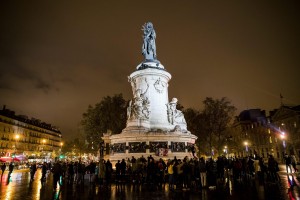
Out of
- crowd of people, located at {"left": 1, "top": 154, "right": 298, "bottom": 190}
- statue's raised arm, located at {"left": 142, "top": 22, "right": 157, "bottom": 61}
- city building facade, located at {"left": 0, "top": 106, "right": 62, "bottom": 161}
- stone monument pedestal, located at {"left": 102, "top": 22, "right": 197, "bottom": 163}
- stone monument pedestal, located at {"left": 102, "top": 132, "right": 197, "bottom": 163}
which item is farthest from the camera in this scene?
city building facade, located at {"left": 0, "top": 106, "right": 62, "bottom": 161}

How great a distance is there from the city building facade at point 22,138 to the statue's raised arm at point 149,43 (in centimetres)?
4352

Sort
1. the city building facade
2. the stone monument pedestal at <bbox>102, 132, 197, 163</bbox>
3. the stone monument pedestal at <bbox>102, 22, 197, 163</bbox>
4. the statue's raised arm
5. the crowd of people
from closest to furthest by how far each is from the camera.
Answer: the crowd of people → the stone monument pedestal at <bbox>102, 132, 197, 163</bbox> → the stone monument pedestal at <bbox>102, 22, 197, 163</bbox> → the statue's raised arm → the city building facade

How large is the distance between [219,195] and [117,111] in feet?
147

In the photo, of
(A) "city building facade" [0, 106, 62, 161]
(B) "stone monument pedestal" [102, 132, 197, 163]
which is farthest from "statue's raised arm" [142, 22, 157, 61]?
(A) "city building facade" [0, 106, 62, 161]

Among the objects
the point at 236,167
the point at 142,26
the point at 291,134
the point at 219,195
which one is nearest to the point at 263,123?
the point at 291,134

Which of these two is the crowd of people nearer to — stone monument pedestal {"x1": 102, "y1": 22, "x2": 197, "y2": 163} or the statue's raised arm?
stone monument pedestal {"x1": 102, "y1": 22, "x2": 197, "y2": 163}

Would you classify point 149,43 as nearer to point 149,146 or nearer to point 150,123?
point 150,123

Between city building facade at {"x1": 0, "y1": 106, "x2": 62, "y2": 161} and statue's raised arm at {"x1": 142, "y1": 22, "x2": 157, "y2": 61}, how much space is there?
43.5 m

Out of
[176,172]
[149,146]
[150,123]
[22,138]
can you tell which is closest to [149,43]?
[150,123]

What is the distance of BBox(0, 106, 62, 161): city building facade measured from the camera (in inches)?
3041

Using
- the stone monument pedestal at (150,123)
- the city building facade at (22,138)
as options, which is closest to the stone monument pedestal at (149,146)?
the stone monument pedestal at (150,123)

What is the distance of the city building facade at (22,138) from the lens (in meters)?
77.2

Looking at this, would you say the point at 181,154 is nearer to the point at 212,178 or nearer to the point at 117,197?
the point at 212,178

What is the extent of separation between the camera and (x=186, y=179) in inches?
643
